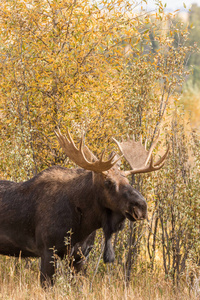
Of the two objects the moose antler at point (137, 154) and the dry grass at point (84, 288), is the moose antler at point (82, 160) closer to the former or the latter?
the moose antler at point (137, 154)

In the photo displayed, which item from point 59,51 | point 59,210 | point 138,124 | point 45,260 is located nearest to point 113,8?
point 59,51

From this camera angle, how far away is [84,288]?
17.6 ft

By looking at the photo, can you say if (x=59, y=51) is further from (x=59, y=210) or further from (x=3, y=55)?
(x=59, y=210)

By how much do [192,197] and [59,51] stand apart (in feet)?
8.37

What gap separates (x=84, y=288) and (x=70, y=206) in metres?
0.82

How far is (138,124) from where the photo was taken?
6969mm

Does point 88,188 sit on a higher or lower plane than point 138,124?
lower

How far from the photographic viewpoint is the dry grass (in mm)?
5043

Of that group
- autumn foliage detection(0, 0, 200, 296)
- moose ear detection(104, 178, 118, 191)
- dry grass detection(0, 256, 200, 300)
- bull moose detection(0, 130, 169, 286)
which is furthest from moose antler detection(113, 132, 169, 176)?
dry grass detection(0, 256, 200, 300)

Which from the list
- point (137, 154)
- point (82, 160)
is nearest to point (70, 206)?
point (82, 160)

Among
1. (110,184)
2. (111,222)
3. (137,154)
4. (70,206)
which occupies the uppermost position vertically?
(137,154)

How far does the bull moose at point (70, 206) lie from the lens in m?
5.19

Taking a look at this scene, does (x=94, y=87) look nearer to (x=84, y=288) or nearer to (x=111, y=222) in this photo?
(x=111, y=222)

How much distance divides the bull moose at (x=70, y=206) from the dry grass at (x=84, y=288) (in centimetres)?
25
